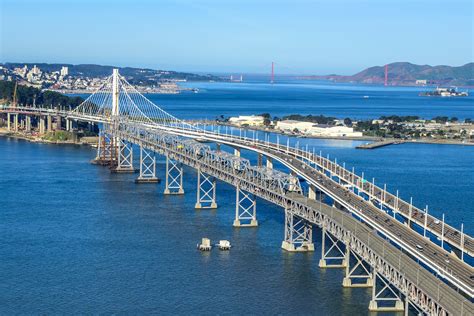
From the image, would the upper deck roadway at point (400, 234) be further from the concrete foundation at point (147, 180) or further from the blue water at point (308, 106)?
the blue water at point (308, 106)

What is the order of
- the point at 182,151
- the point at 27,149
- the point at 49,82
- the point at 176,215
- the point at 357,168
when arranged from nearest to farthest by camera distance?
the point at 176,215 → the point at 182,151 → the point at 357,168 → the point at 27,149 → the point at 49,82

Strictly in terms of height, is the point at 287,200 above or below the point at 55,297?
above

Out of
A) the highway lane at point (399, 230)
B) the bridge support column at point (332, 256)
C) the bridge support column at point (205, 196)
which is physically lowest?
the bridge support column at point (332, 256)

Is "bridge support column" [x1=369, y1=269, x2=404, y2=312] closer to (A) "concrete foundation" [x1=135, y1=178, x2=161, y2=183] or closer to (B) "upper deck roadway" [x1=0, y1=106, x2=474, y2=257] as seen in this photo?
(B) "upper deck roadway" [x1=0, y1=106, x2=474, y2=257]

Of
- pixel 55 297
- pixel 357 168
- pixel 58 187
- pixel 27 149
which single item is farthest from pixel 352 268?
pixel 27 149

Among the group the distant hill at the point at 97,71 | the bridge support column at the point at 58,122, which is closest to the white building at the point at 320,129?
the bridge support column at the point at 58,122

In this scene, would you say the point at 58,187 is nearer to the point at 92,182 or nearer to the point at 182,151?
the point at 92,182

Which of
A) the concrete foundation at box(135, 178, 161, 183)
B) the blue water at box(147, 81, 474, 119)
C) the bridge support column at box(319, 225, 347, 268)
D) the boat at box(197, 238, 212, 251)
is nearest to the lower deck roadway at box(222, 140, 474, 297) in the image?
the bridge support column at box(319, 225, 347, 268)

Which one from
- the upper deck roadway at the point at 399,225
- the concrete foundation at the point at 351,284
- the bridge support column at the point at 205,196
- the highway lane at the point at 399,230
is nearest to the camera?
the upper deck roadway at the point at 399,225
